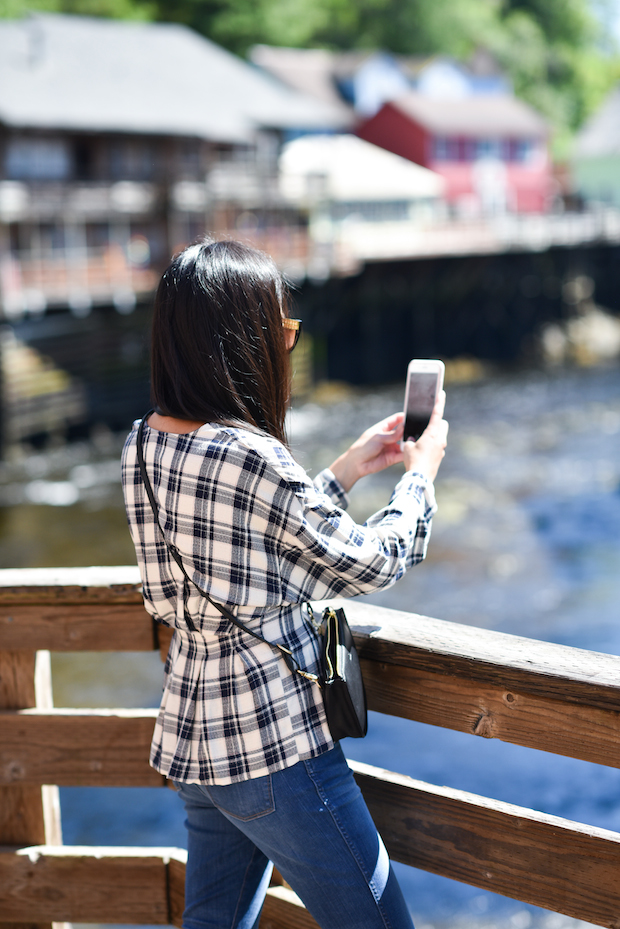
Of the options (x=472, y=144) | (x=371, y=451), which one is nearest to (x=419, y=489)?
(x=371, y=451)

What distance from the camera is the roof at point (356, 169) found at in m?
32.0

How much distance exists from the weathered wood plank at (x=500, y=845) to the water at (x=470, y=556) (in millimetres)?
Answer: 686

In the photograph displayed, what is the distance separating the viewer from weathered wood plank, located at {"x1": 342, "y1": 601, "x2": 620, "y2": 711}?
1.55 m

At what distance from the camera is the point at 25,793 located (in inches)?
86.6

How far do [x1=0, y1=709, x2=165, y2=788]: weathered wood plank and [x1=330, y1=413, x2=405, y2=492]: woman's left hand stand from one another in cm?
67

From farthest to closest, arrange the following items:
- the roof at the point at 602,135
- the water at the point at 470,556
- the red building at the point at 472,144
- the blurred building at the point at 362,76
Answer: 1. the roof at the point at 602,135
2. the red building at the point at 472,144
3. the blurred building at the point at 362,76
4. the water at the point at 470,556

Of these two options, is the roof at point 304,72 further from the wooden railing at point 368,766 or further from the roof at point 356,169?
the wooden railing at point 368,766

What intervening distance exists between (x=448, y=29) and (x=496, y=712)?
181 ft

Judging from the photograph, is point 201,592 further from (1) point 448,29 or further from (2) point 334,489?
(1) point 448,29

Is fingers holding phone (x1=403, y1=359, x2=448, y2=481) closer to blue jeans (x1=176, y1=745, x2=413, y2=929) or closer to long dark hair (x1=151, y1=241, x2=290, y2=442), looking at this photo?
long dark hair (x1=151, y1=241, x2=290, y2=442)

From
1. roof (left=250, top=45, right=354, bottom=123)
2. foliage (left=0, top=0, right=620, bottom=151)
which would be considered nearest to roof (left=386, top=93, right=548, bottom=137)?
roof (left=250, top=45, right=354, bottom=123)

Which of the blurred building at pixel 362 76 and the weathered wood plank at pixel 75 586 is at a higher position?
the blurred building at pixel 362 76

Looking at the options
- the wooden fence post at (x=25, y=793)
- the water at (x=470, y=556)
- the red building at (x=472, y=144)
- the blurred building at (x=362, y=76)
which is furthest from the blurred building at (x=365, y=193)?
the wooden fence post at (x=25, y=793)

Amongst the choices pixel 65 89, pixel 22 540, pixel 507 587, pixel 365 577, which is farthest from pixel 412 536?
pixel 65 89
